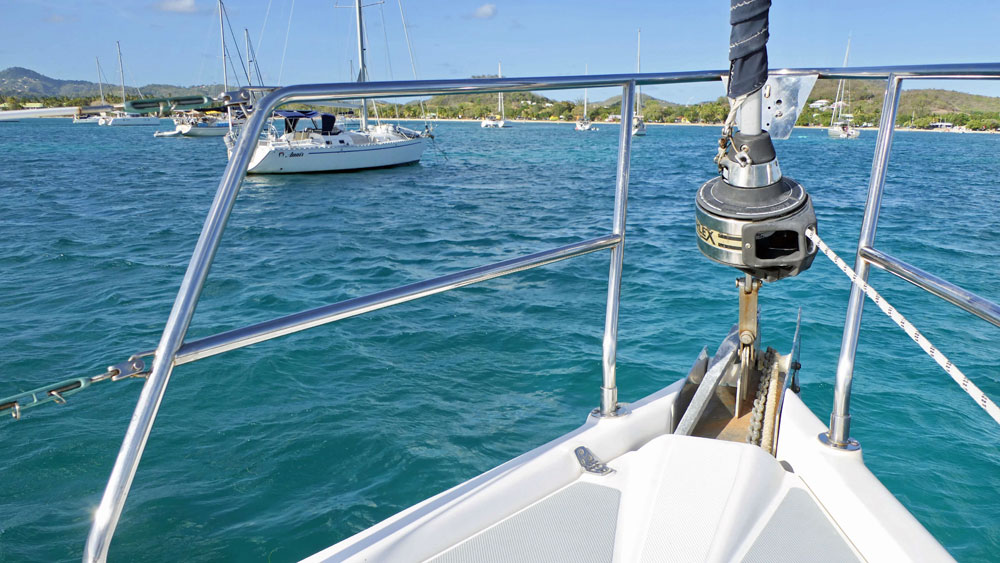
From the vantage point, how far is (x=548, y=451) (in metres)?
1.48

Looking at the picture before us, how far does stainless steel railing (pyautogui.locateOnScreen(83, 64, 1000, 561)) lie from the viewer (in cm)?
83

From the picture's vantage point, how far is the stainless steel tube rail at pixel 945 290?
101cm

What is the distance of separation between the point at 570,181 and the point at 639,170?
3065 mm

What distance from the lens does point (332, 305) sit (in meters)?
1.09

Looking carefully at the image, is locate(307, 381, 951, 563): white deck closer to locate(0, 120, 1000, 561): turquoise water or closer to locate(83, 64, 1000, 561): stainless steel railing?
locate(83, 64, 1000, 561): stainless steel railing

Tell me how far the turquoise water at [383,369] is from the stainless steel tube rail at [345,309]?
2.50 meters

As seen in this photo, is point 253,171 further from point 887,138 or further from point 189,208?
point 887,138

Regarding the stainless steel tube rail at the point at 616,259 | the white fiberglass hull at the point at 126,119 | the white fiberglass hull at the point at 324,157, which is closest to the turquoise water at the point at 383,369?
the white fiberglass hull at the point at 126,119

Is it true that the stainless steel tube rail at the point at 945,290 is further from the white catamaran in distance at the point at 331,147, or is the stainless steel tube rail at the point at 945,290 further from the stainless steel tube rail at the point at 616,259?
the white catamaran in distance at the point at 331,147

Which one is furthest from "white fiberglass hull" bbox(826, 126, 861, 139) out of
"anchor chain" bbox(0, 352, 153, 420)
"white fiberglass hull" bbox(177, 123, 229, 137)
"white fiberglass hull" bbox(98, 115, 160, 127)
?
"anchor chain" bbox(0, 352, 153, 420)

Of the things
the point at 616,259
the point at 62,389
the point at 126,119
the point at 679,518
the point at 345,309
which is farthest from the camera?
the point at 126,119

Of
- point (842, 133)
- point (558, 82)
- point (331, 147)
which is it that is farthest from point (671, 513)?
point (842, 133)

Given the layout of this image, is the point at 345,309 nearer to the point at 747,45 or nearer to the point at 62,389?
the point at 62,389

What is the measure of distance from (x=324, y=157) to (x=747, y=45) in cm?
2259
